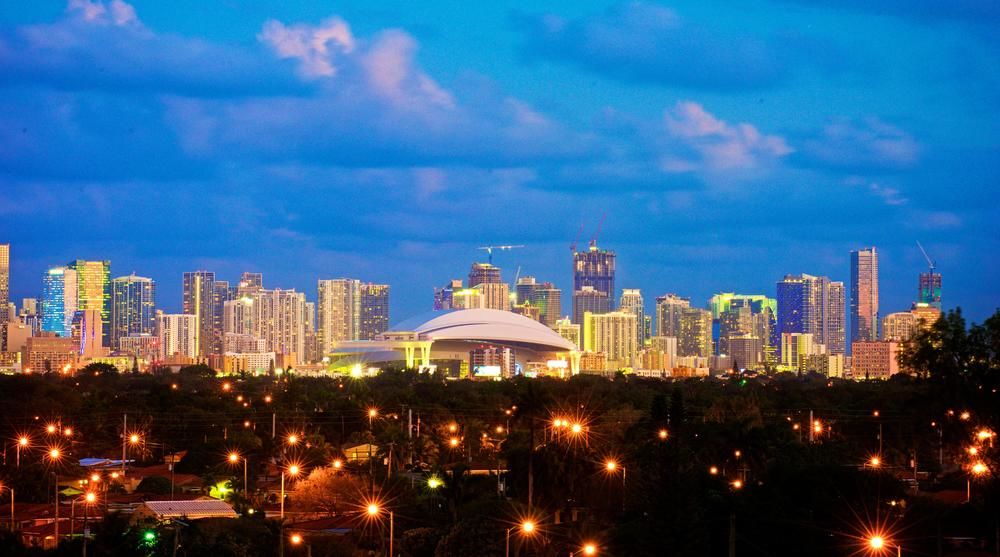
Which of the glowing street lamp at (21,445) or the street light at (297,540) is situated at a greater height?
the glowing street lamp at (21,445)

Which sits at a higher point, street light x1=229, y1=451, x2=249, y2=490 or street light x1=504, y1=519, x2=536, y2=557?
street light x1=229, y1=451, x2=249, y2=490

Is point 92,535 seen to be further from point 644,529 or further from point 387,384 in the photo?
point 387,384

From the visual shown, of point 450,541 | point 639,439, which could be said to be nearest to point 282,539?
point 450,541

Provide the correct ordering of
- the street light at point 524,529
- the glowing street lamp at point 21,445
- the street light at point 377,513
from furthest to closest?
the glowing street lamp at point 21,445 < the street light at point 377,513 < the street light at point 524,529

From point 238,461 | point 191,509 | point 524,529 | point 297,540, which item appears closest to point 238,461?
point 238,461

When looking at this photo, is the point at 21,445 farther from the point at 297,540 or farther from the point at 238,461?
the point at 297,540

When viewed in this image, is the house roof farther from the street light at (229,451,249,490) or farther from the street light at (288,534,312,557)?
the street light at (229,451,249,490)

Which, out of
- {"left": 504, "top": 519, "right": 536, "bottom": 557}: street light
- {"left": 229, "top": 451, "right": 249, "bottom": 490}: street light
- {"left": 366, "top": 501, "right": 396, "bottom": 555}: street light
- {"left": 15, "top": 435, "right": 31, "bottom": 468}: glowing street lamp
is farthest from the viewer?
{"left": 15, "top": 435, "right": 31, "bottom": 468}: glowing street lamp

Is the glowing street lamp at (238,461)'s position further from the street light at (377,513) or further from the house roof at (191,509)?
the street light at (377,513)

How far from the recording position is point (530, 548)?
38.1 m

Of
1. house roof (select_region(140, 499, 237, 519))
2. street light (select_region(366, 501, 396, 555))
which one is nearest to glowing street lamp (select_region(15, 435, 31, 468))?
house roof (select_region(140, 499, 237, 519))

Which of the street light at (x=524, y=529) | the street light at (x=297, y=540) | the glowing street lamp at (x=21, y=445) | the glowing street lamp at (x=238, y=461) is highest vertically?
the glowing street lamp at (x=21, y=445)

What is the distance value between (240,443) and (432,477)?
48.3 ft

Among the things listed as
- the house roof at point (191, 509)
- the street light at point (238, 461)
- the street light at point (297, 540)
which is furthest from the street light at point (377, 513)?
the street light at point (238, 461)
